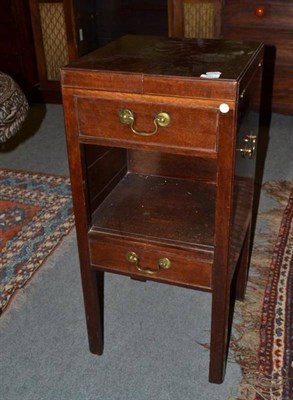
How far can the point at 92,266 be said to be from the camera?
3.99ft

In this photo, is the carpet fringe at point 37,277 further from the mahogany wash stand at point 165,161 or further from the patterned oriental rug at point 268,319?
the patterned oriental rug at point 268,319

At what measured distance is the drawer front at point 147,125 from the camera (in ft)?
3.10

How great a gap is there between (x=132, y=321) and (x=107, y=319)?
8 centimetres

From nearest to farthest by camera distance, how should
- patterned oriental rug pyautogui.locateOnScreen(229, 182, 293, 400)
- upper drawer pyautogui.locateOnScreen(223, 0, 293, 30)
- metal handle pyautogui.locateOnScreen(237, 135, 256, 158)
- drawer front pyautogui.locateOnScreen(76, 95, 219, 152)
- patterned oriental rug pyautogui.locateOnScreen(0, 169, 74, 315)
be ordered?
drawer front pyautogui.locateOnScreen(76, 95, 219, 152) < metal handle pyautogui.locateOnScreen(237, 135, 256, 158) < patterned oriental rug pyautogui.locateOnScreen(229, 182, 293, 400) < patterned oriental rug pyautogui.locateOnScreen(0, 169, 74, 315) < upper drawer pyautogui.locateOnScreen(223, 0, 293, 30)

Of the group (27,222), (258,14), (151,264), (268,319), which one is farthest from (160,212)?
(258,14)

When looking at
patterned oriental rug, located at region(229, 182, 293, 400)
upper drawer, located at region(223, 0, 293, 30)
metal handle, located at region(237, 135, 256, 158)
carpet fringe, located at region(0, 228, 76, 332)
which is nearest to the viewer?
metal handle, located at region(237, 135, 256, 158)

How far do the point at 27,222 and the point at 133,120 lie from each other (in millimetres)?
1149

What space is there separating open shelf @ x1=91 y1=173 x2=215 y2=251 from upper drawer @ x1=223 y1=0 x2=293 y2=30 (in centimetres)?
157

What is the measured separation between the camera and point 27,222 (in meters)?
2.01

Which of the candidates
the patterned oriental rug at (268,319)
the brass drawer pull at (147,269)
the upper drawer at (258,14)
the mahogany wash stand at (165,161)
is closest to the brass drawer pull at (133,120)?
the mahogany wash stand at (165,161)

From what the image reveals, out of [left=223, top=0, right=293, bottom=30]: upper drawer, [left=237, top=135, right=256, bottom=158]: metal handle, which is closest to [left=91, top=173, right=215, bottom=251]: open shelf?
[left=237, top=135, right=256, bottom=158]: metal handle

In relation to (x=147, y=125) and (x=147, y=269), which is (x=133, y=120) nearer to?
(x=147, y=125)

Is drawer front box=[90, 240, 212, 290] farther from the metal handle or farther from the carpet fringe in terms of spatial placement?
the carpet fringe

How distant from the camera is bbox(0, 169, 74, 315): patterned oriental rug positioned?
5.67 feet
